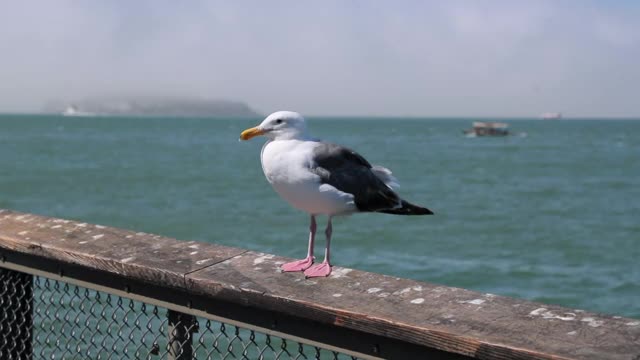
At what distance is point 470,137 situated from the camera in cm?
11988

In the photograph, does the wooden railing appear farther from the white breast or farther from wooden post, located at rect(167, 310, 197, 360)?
the white breast

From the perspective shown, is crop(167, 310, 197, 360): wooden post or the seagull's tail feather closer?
crop(167, 310, 197, 360): wooden post

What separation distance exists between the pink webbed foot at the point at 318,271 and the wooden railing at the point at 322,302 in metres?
0.04

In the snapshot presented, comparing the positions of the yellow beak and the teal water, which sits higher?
the yellow beak

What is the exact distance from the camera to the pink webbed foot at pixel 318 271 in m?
2.78

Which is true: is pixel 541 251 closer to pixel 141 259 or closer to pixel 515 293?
pixel 515 293

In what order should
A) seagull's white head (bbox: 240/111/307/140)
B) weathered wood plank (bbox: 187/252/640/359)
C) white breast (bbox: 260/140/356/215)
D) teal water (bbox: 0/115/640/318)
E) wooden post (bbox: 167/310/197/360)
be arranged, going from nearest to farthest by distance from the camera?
weathered wood plank (bbox: 187/252/640/359)
wooden post (bbox: 167/310/197/360)
white breast (bbox: 260/140/356/215)
seagull's white head (bbox: 240/111/307/140)
teal water (bbox: 0/115/640/318)

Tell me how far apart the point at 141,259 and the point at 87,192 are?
3272 cm

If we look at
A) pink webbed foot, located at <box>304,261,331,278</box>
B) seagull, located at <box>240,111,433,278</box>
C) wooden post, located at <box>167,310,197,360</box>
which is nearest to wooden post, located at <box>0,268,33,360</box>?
Answer: wooden post, located at <box>167,310,197,360</box>

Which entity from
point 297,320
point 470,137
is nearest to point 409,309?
point 297,320

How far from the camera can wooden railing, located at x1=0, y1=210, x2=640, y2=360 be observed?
2.12 metres

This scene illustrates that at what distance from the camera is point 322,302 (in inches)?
95.2

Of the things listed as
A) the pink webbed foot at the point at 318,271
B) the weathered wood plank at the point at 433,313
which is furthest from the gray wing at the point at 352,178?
the weathered wood plank at the point at 433,313

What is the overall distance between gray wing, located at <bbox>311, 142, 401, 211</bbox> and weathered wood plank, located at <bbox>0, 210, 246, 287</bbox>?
44 centimetres
